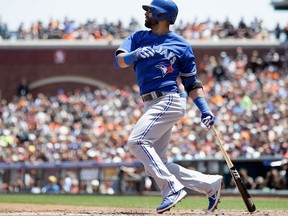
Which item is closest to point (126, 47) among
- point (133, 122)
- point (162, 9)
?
point (162, 9)

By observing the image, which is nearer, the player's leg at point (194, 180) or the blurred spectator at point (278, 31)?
the player's leg at point (194, 180)

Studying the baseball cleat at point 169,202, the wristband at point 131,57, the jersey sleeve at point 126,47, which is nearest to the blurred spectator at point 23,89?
the jersey sleeve at point 126,47

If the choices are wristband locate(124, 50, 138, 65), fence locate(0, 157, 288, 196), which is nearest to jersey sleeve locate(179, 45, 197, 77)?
wristband locate(124, 50, 138, 65)

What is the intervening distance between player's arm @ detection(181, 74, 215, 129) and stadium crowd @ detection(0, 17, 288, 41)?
23.6 m

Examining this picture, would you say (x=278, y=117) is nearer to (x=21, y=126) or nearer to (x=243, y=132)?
(x=243, y=132)

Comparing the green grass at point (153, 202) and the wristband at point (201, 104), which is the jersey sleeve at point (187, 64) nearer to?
the wristband at point (201, 104)

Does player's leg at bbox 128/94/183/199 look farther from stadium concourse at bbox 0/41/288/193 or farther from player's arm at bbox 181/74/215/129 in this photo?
stadium concourse at bbox 0/41/288/193

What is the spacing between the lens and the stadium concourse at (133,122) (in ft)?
66.6

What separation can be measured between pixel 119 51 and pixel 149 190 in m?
10.4

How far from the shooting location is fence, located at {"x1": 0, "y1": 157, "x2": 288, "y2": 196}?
57.2ft

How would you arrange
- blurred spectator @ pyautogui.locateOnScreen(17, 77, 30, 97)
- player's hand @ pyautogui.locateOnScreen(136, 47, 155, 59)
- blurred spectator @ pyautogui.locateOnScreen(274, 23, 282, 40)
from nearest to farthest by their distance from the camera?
1. player's hand @ pyautogui.locateOnScreen(136, 47, 155, 59)
2. blurred spectator @ pyautogui.locateOnScreen(274, 23, 282, 40)
3. blurred spectator @ pyautogui.locateOnScreen(17, 77, 30, 97)

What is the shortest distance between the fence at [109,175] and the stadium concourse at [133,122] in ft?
0.12

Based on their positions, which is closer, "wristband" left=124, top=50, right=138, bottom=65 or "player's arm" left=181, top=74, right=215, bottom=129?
"wristband" left=124, top=50, right=138, bottom=65

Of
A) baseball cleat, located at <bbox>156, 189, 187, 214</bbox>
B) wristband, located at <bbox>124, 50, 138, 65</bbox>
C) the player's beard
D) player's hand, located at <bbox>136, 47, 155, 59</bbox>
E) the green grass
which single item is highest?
the player's beard
